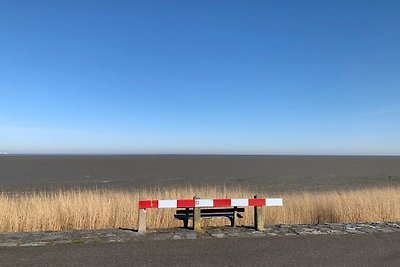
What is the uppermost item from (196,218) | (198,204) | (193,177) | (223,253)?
(198,204)

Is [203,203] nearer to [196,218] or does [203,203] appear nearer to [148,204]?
[196,218]

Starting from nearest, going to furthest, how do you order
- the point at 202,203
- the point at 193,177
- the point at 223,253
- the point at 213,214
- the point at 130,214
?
the point at 223,253
the point at 202,203
the point at 213,214
the point at 130,214
the point at 193,177

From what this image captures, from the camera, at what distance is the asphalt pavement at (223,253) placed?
6.20m

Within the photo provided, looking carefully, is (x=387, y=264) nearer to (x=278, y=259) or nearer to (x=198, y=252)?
(x=278, y=259)

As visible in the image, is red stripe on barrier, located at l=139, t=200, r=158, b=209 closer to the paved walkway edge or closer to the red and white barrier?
the red and white barrier

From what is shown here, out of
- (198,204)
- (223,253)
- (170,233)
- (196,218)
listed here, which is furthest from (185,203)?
(223,253)

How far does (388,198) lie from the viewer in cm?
1321

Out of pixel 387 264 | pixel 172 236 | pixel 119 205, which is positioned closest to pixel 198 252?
pixel 172 236

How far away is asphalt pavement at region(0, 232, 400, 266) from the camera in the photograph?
6.20m

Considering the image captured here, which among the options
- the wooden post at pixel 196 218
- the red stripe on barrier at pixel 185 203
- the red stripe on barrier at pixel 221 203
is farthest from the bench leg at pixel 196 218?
the red stripe on barrier at pixel 221 203

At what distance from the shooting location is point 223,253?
6734 mm

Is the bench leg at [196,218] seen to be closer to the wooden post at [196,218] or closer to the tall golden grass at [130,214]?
the wooden post at [196,218]

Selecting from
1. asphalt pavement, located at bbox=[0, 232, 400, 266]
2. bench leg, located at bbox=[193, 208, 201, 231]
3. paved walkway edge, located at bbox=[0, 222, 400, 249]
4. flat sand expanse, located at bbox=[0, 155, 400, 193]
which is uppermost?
bench leg, located at bbox=[193, 208, 201, 231]

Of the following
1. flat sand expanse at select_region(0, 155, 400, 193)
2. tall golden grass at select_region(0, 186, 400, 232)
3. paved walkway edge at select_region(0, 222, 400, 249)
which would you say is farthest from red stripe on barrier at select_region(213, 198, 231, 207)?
flat sand expanse at select_region(0, 155, 400, 193)
